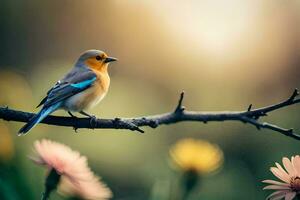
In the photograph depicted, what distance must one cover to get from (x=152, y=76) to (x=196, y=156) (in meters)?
2.79

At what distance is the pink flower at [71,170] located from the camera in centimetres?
58

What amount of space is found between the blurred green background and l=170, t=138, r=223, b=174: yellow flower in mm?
237

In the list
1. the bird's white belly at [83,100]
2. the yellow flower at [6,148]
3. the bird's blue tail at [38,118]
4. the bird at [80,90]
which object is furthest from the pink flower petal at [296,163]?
the bird's white belly at [83,100]

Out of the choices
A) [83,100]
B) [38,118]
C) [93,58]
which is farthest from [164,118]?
[93,58]

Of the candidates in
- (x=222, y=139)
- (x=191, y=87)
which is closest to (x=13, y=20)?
(x=191, y=87)

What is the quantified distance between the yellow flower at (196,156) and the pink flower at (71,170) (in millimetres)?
354

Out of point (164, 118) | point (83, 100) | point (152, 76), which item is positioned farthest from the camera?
point (152, 76)

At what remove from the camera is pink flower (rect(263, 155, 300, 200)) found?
1.55 feet

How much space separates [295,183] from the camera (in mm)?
487

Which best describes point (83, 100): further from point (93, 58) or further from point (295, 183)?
point (295, 183)

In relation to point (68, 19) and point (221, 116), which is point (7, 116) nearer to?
point (221, 116)

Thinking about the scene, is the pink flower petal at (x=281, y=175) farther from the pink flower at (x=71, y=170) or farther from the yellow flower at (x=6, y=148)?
the yellow flower at (x=6, y=148)

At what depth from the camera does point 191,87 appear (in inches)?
134

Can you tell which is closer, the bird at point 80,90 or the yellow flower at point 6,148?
the yellow flower at point 6,148
